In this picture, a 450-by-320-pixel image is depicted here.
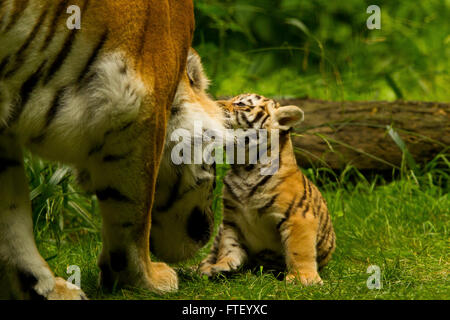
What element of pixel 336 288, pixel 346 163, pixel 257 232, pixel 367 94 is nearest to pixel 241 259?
pixel 257 232

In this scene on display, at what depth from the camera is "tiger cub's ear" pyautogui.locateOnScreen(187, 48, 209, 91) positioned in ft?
10.1

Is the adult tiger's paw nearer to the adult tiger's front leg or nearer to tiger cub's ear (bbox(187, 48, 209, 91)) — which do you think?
the adult tiger's front leg

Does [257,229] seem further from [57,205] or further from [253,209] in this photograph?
[57,205]

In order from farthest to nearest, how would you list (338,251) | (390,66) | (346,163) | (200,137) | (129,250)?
(390,66)
(346,163)
(338,251)
(200,137)
(129,250)

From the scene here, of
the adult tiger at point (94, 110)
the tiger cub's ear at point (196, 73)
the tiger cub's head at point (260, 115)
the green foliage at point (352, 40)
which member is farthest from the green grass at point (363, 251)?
the green foliage at point (352, 40)

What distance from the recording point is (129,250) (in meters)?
2.67

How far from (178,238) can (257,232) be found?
457 millimetres

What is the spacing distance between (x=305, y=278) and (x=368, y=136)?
7.54 feet

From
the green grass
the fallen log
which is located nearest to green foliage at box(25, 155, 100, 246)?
the green grass

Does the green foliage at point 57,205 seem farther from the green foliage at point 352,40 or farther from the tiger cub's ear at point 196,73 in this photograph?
the green foliage at point 352,40

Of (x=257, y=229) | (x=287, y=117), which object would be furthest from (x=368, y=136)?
(x=257, y=229)

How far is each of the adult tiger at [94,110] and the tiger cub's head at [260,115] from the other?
60cm

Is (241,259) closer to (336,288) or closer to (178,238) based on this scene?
(178,238)

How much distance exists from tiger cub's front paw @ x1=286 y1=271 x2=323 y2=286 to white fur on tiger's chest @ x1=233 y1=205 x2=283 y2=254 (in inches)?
10.3
